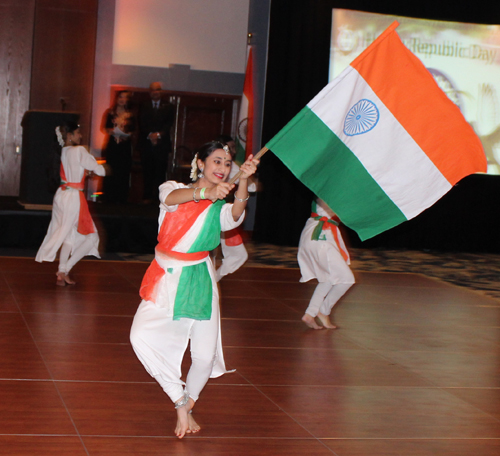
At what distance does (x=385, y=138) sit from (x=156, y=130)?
7377mm

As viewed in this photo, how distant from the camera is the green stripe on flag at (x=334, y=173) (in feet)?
9.43

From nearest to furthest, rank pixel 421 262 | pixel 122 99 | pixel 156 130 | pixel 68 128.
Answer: pixel 68 128 < pixel 421 262 < pixel 122 99 < pixel 156 130

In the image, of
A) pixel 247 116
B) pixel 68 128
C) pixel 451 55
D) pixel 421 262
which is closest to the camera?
pixel 68 128

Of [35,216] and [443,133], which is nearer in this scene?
[443,133]

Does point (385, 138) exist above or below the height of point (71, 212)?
above

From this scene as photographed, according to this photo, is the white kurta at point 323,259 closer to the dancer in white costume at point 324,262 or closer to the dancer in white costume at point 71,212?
the dancer in white costume at point 324,262

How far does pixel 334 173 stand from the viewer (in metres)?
2.98

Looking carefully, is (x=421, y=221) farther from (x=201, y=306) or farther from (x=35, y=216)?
(x=201, y=306)

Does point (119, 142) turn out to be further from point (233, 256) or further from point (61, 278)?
point (233, 256)

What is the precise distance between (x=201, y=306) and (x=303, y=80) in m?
7.71

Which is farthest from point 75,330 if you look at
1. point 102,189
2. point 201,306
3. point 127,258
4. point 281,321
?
point 102,189

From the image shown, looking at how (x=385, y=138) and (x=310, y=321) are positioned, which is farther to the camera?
(x=310, y=321)

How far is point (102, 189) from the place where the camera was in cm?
1068

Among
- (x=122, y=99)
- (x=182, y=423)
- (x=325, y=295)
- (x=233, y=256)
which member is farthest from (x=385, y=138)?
(x=122, y=99)
